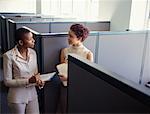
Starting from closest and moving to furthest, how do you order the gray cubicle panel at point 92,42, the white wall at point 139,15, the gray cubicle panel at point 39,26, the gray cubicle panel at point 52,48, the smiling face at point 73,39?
the smiling face at point 73,39 → the gray cubicle panel at point 52,48 → the gray cubicle panel at point 92,42 → the white wall at point 139,15 → the gray cubicle panel at point 39,26

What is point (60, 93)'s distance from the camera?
2258 mm

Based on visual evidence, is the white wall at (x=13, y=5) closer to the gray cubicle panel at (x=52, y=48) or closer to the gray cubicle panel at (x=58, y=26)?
the gray cubicle panel at (x=58, y=26)

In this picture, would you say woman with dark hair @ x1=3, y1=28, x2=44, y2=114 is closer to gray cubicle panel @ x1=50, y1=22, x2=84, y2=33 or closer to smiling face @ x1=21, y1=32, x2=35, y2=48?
smiling face @ x1=21, y1=32, x2=35, y2=48

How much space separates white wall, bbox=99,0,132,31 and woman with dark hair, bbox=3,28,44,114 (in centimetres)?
207

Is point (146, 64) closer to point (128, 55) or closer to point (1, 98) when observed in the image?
point (128, 55)

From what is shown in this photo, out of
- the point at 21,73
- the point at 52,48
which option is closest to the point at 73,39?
the point at 52,48

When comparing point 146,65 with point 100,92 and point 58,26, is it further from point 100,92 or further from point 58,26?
point 100,92

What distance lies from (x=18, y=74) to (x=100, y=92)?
124cm

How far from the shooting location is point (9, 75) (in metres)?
1.66

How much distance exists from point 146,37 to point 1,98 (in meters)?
2.18

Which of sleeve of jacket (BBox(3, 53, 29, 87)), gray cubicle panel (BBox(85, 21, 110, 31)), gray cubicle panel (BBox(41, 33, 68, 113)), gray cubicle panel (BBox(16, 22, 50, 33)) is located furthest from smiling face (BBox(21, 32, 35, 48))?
gray cubicle panel (BBox(85, 21, 110, 31))

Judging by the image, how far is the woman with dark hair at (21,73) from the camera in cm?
166

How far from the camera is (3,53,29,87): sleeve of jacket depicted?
164cm

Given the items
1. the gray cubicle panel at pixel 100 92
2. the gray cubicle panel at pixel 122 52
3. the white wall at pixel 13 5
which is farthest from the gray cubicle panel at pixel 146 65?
the white wall at pixel 13 5
